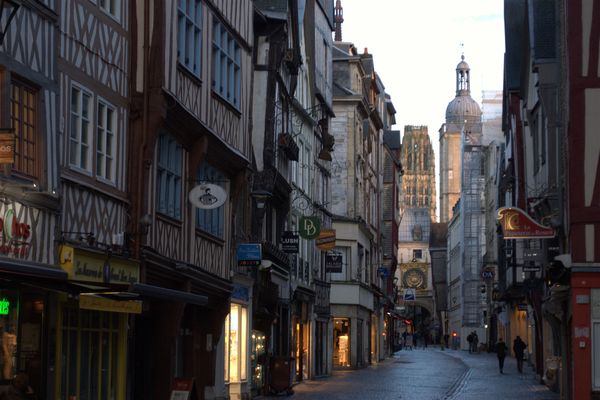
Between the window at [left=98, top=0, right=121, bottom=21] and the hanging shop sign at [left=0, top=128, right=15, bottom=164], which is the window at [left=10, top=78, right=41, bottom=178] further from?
the window at [left=98, top=0, right=121, bottom=21]

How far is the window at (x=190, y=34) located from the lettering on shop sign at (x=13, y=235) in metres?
7.33

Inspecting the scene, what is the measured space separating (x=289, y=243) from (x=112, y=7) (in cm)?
1525

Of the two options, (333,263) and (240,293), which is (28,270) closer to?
(240,293)

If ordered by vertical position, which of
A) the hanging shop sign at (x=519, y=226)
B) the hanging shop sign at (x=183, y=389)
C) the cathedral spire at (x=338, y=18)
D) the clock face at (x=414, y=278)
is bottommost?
the hanging shop sign at (x=183, y=389)

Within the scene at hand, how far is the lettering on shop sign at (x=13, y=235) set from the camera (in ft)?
53.2

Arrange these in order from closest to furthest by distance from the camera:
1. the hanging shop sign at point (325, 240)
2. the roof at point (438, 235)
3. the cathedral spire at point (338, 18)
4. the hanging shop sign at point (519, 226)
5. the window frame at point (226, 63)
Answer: the window frame at point (226, 63), the hanging shop sign at point (519, 226), the hanging shop sign at point (325, 240), the cathedral spire at point (338, 18), the roof at point (438, 235)

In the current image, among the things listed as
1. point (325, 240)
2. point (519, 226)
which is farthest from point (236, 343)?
point (325, 240)

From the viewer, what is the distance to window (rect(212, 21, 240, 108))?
26.8 m

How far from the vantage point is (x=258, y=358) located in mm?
33000

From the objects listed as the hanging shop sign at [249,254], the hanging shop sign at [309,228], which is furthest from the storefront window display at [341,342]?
the hanging shop sign at [249,254]

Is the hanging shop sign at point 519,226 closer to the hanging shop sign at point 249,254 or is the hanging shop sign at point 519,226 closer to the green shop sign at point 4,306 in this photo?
the hanging shop sign at point 249,254

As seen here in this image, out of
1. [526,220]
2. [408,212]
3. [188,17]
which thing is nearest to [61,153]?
[188,17]

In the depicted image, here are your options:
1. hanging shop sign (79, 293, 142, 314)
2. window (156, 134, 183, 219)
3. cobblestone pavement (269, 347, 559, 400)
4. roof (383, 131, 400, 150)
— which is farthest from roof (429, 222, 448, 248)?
hanging shop sign (79, 293, 142, 314)

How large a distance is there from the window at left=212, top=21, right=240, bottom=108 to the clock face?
145 meters
